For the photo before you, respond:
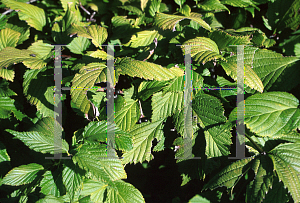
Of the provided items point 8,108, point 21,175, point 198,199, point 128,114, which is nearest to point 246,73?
point 128,114

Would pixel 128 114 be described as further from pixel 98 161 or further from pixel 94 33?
pixel 94 33

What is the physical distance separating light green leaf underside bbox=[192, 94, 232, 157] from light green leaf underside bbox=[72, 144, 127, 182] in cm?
49

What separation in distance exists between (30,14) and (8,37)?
0.70 feet

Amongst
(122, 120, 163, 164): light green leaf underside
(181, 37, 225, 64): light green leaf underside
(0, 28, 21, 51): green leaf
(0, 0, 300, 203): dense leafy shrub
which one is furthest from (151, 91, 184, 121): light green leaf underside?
(0, 28, 21, 51): green leaf

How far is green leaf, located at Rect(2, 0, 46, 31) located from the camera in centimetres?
160

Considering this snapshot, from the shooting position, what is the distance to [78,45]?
5.18 ft

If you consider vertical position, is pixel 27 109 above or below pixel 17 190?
above

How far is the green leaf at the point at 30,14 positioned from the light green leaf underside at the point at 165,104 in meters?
1.01

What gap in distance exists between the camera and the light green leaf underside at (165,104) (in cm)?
131

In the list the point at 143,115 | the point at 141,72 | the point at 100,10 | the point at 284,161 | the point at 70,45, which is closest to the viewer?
the point at 141,72

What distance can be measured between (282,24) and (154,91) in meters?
1.04

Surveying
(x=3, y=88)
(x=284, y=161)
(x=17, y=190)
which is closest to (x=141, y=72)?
(x=284, y=161)

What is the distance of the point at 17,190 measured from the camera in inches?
67.1

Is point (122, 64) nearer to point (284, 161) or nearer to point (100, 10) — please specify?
point (100, 10)
